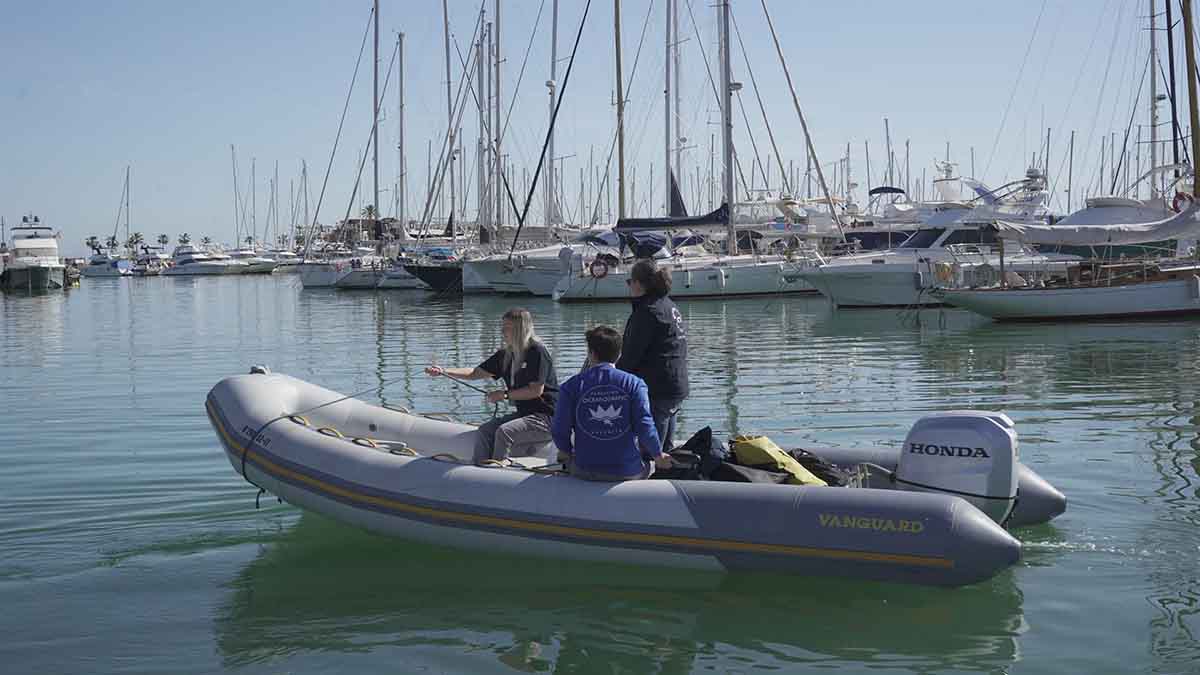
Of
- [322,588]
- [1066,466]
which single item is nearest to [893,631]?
[322,588]

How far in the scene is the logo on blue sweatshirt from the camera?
679 centimetres

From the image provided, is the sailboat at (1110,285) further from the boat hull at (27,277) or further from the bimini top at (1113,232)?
the boat hull at (27,277)

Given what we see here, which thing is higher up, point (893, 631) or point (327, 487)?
point (327, 487)

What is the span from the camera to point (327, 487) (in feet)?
25.6

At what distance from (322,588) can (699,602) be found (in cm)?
223

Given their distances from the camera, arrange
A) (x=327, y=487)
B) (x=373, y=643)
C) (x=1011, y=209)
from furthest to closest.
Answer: (x=1011, y=209) → (x=327, y=487) → (x=373, y=643)

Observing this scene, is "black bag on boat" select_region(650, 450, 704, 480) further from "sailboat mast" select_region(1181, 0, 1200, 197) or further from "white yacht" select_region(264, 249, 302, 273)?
"white yacht" select_region(264, 249, 302, 273)

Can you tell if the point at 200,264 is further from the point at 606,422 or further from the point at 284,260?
the point at 606,422

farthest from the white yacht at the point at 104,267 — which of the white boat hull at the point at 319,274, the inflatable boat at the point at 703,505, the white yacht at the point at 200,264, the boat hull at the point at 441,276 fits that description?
the inflatable boat at the point at 703,505

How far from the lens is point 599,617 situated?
21.6 ft

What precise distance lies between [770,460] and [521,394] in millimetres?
1774

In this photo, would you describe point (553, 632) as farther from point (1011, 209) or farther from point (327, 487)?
point (1011, 209)

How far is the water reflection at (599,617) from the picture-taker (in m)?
6.03

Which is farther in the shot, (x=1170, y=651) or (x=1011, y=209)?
(x=1011, y=209)
